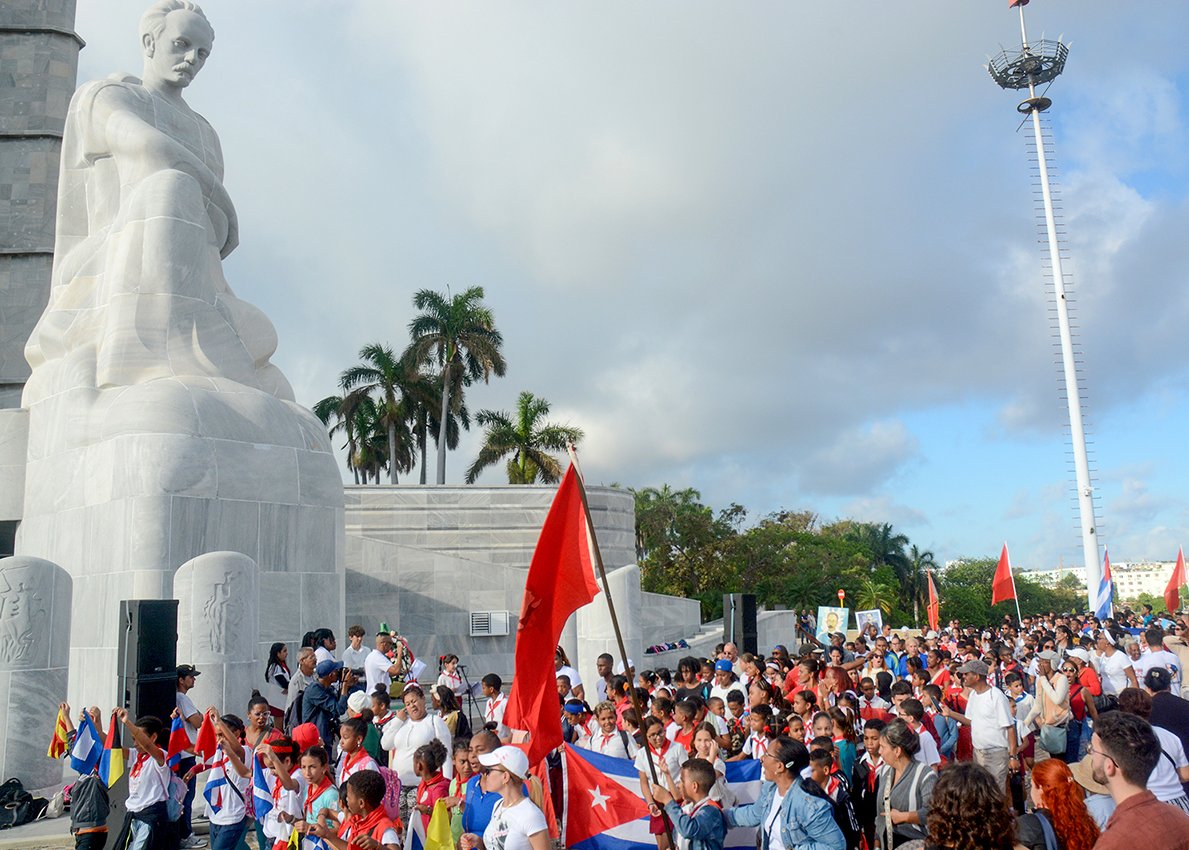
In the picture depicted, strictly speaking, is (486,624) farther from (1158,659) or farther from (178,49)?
(1158,659)

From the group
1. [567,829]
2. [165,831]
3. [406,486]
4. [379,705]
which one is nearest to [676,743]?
[567,829]

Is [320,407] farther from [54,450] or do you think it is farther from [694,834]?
[694,834]

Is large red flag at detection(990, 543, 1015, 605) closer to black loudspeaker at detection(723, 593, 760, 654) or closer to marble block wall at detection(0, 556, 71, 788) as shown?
black loudspeaker at detection(723, 593, 760, 654)

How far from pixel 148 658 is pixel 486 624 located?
1380 cm

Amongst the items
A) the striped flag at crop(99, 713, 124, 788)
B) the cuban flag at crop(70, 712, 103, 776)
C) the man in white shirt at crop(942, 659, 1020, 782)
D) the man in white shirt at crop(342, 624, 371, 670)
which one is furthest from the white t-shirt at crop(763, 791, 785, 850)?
the man in white shirt at crop(342, 624, 371, 670)

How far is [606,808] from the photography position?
617 centimetres

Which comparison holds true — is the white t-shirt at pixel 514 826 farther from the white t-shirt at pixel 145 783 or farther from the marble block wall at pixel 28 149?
the marble block wall at pixel 28 149

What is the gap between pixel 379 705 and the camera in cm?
840

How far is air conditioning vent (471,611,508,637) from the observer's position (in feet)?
75.5

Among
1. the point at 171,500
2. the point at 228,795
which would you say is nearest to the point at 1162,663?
the point at 228,795

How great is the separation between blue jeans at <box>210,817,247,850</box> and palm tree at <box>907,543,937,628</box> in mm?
69710

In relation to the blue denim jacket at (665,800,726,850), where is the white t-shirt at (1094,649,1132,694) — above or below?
above

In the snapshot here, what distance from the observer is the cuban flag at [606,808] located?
6102 millimetres

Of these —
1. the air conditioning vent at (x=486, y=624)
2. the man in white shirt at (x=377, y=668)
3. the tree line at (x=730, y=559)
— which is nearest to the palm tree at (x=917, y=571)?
the tree line at (x=730, y=559)
